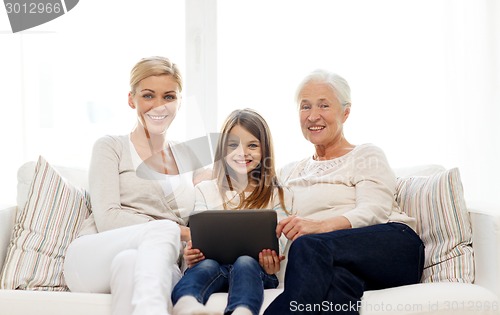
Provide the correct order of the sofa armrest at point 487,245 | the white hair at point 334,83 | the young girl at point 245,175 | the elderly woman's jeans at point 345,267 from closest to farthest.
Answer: the elderly woman's jeans at point 345,267
the sofa armrest at point 487,245
the young girl at point 245,175
the white hair at point 334,83

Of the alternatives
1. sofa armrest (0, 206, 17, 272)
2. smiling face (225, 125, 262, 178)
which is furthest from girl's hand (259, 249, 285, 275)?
sofa armrest (0, 206, 17, 272)

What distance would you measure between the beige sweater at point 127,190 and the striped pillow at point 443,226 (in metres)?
0.88


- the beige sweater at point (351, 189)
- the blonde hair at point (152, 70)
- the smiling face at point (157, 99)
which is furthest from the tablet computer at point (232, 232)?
the blonde hair at point (152, 70)

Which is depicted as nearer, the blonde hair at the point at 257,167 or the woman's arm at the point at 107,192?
the woman's arm at the point at 107,192

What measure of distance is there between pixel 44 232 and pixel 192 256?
1.87ft

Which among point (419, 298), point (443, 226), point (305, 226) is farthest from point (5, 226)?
point (443, 226)

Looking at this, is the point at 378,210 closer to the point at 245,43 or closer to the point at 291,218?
the point at 291,218

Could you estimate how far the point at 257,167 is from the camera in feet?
7.91

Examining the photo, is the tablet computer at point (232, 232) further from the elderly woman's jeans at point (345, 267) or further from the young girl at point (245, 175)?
the elderly woman's jeans at point (345, 267)

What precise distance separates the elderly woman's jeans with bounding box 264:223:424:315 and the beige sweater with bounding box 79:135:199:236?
64 centimetres

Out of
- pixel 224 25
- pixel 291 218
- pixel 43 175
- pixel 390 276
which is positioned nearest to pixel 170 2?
pixel 224 25

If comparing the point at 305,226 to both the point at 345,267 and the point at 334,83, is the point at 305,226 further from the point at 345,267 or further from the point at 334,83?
the point at 334,83

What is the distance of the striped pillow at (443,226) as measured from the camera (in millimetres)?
2117

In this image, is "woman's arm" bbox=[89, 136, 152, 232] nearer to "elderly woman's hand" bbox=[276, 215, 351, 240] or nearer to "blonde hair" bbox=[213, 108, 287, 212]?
"blonde hair" bbox=[213, 108, 287, 212]
